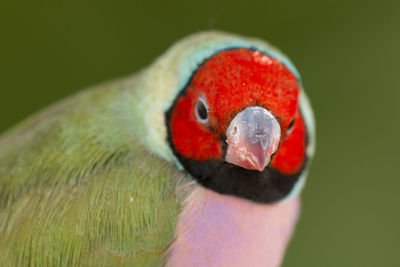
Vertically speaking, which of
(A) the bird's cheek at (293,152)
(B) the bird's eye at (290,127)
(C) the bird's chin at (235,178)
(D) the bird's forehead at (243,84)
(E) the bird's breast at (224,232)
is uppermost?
(D) the bird's forehead at (243,84)

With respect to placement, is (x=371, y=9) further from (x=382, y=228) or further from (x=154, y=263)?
(x=154, y=263)


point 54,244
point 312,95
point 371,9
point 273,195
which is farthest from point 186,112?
point 371,9

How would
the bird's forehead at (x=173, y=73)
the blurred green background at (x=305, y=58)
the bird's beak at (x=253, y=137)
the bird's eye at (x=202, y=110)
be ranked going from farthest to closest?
the blurred green background at (x=305, y=58), the bird's forehead at (x=173, y=73), the bird's eye at (x=202, y=110), the bird's beak at (x=253, y=137)

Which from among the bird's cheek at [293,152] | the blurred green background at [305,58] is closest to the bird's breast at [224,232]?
the bird's cheek at [293,152]

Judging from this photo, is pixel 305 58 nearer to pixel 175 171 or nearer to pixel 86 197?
pixel 175 171

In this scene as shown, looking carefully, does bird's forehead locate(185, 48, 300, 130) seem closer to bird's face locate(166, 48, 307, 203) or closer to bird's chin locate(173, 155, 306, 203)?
bird's face locate(166, 48, 307, 203)

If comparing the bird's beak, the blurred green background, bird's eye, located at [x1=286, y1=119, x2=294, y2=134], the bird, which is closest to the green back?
the bird

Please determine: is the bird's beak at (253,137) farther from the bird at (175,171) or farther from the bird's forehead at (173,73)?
the bird's forehead at (173,73)
